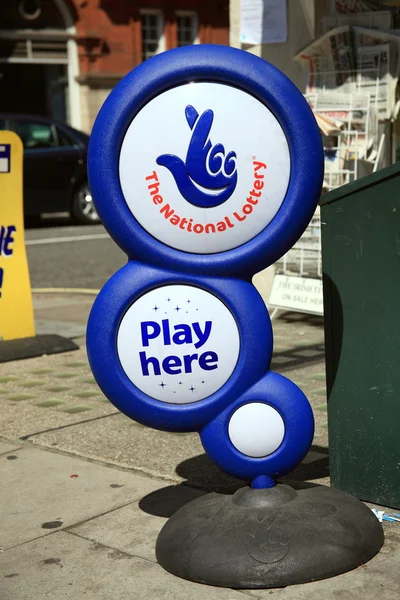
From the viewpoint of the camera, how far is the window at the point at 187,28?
2648cm

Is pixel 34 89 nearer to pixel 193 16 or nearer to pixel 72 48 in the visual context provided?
pixel 72 48

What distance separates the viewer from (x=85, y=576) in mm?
3441

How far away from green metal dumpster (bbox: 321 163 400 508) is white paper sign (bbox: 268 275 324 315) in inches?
128

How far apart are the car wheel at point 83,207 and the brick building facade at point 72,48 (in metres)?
8.99

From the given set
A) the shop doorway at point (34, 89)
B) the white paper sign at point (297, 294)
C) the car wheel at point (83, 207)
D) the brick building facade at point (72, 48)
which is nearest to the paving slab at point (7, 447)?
the white paper sign at point (297, 294)

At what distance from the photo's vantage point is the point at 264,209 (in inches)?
136

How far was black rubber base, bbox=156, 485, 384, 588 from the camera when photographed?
3287 mm

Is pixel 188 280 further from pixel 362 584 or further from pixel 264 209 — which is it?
pixel 362 584

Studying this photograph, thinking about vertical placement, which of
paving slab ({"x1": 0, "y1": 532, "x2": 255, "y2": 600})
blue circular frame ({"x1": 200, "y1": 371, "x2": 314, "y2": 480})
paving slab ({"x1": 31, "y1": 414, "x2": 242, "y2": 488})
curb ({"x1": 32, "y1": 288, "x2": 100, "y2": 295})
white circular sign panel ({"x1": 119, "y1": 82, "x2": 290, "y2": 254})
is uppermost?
white circular sign panel ({"x1": 119, "y1": 82, "x2": 290, "y2": 254})

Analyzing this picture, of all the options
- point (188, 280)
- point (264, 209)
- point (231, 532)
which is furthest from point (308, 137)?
point (231, 532)

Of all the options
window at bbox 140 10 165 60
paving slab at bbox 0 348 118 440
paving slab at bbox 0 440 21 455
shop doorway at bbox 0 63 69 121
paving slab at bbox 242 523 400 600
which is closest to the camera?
paving slab at bbox 242 523 400 600

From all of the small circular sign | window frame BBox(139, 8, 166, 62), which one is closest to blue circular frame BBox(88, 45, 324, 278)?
the small circular sign

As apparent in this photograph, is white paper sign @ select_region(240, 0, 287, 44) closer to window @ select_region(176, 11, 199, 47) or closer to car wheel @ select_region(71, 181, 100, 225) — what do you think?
car wheel @ select_region(71, 181, 100, 225)

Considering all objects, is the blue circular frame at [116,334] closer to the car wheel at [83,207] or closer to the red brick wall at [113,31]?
the car wheel at [83,207]
